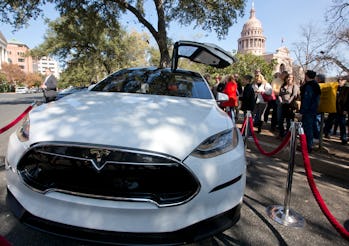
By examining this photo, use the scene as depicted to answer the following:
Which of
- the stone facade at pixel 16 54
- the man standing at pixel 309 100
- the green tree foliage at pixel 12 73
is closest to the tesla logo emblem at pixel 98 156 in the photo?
the man standing at pixel 309 100

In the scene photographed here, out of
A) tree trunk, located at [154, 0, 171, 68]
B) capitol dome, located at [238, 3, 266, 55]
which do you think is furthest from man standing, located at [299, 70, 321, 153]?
capitol dome, located at [238, 3, 266, 55]

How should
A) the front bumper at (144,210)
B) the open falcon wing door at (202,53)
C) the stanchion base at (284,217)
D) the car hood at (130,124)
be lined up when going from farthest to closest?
the open falcon wing door at (202,53)
the stanchion base at (284,217)
the car hood at (130,124)
the front bumper at (144,210)

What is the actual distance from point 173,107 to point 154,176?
0.88 m

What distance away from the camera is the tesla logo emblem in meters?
1.62

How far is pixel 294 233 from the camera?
2410 millimetres

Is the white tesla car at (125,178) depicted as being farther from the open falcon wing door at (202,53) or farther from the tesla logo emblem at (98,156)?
the open falcon wing door at (202,53)

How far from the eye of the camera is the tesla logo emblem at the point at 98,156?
1.62 metres

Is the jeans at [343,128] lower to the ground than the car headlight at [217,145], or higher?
lower

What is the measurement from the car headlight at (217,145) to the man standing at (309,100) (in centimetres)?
341

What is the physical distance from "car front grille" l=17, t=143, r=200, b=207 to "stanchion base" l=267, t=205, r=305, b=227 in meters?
1.44

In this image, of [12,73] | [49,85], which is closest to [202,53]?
[49,85]

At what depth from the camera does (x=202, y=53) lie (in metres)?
4.02

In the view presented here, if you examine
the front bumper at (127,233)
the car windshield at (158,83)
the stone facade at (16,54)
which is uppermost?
the stone facade at (16,54)

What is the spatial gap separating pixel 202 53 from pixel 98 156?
2.85 m
